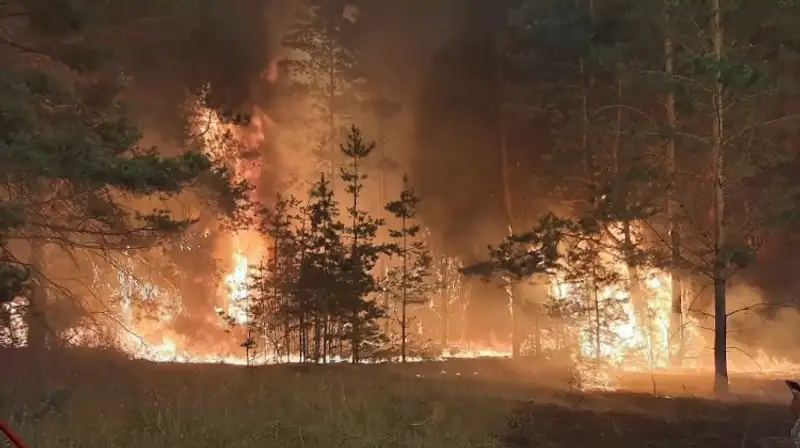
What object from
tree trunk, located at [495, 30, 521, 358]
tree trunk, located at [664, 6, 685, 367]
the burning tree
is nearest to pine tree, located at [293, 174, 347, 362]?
the burning tree

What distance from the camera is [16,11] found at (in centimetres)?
969

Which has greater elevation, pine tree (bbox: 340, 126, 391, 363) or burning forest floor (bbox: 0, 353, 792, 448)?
pine tree (bbox: 340, 126, 391, 363)

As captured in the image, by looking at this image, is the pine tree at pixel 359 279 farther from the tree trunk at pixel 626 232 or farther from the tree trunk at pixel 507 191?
the tree trunk at pixel 626 232

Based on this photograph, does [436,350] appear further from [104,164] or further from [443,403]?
[104,164]

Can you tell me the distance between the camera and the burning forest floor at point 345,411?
7309mm

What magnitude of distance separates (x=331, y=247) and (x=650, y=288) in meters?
9.27

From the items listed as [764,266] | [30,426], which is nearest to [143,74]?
[30,426]

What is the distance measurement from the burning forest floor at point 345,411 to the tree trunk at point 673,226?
3.55 m

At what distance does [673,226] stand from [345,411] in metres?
11.0

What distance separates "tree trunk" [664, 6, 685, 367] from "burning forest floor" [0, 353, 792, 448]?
3.55 metres

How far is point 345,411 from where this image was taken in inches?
319

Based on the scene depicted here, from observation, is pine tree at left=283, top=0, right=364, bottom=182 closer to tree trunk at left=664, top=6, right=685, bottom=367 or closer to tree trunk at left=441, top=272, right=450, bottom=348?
tree trunk at left=441, top=272, right=450, bottom=348

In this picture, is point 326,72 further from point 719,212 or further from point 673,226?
point 719,212

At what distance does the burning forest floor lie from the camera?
7309 mm
